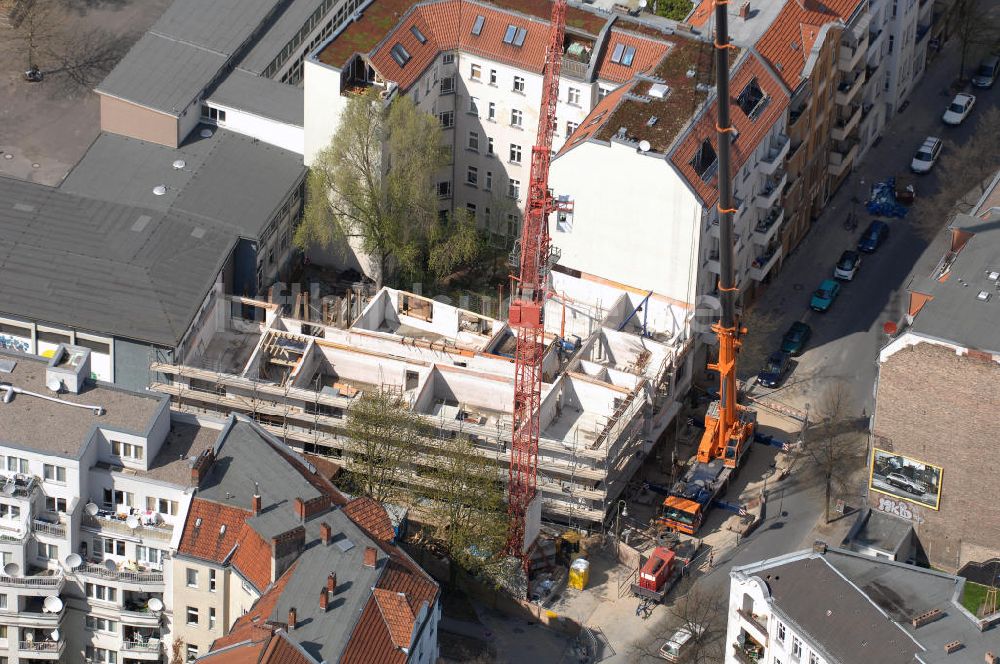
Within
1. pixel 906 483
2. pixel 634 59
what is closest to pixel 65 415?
pixel 634 59

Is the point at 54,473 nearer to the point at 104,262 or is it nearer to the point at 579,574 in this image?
the point at 104,262

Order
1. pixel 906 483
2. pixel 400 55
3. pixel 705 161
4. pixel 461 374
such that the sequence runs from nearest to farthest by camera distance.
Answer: pixel 906 483 < pixel 461 374 < pixel 705 161 < pixel 400 55

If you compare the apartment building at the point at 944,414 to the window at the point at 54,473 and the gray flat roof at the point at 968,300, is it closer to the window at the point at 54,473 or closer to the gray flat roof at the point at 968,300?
the gray flat roof at the point at 968,300

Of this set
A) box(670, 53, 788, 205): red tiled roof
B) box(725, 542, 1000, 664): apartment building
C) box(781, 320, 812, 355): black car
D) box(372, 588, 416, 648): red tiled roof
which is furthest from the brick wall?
box(372, 588, 416, 648): red tiled roof

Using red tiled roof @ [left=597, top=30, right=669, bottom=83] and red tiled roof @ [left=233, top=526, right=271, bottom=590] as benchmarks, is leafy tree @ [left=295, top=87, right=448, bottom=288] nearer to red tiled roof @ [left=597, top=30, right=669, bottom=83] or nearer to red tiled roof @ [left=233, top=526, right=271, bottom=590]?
red tiled roof @ [left=597, top=30, right=669, bottom=83]

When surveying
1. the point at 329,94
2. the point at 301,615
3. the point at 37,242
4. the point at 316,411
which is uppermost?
the point at 329,94

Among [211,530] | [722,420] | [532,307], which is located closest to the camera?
[211,530]

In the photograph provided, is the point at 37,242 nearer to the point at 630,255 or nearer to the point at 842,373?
the point at 630,255

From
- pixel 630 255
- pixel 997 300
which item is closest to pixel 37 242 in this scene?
pixel 630 255
